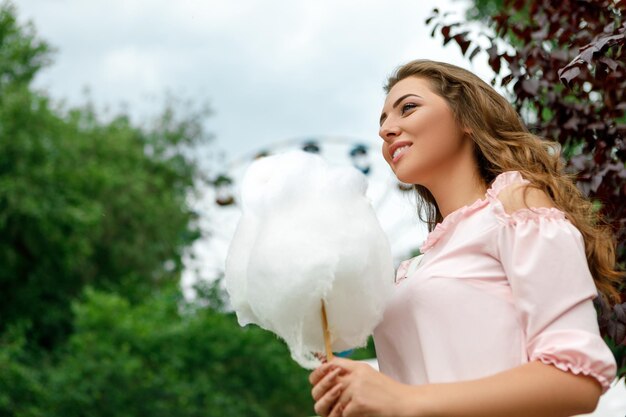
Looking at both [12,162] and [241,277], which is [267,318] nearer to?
[241,277]

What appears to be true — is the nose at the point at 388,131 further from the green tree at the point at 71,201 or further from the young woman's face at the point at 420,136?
the green tree at the point at 71,201

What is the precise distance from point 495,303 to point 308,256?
1.28 feet

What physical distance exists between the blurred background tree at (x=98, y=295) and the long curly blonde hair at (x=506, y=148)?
11.5 metres

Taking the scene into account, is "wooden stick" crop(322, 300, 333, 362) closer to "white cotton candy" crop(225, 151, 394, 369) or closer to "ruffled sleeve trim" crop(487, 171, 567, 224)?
"white cotton candy" crop(225, 151, 394, 369)

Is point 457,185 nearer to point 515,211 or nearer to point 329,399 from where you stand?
point 515,211

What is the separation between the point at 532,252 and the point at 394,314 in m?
0.34

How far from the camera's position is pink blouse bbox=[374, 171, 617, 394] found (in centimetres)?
159

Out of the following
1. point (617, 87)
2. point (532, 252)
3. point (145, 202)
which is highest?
point (145, 202)

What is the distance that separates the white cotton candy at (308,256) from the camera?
1622 millimetres

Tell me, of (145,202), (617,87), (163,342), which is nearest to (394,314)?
(617,87)

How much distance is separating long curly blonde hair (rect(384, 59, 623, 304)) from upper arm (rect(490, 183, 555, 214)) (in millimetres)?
40

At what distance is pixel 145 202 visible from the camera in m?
19.2

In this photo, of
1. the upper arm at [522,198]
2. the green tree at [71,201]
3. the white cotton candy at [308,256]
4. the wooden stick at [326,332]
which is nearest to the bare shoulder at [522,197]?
the upper arm at [522,198]

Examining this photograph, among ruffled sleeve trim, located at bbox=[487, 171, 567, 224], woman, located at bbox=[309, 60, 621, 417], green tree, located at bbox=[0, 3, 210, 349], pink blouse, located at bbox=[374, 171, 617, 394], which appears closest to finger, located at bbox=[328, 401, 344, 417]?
woman, located at bbox=[309, 60, 621, 417]
